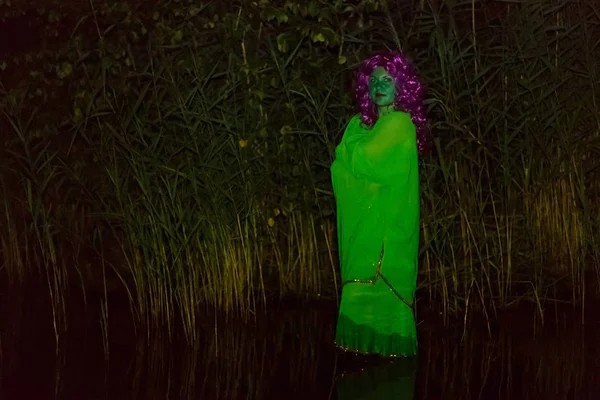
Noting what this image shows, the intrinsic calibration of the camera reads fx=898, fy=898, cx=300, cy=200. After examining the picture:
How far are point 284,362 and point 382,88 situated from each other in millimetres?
1369

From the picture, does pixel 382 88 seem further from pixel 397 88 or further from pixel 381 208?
pixel 381 208

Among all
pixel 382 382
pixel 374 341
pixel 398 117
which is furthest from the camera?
pixel 374 341

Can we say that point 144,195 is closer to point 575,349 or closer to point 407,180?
point 407,180

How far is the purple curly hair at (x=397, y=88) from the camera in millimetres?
4129

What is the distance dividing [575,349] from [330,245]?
1538mm

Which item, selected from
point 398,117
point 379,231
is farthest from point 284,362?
point 398,117

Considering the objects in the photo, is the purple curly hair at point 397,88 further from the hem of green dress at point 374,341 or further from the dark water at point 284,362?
the dark water at point 284,362

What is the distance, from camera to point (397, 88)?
412 centimetres

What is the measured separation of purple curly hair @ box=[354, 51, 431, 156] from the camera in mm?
4129

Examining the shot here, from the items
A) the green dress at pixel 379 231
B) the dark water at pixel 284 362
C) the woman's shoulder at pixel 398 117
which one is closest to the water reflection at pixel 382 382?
→ the dark water at pixel 284 362

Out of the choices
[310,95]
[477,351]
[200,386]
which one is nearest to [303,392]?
[200,386]

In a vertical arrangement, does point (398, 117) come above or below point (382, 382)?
above

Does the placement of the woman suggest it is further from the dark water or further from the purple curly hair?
the dark water

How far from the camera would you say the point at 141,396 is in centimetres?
374
